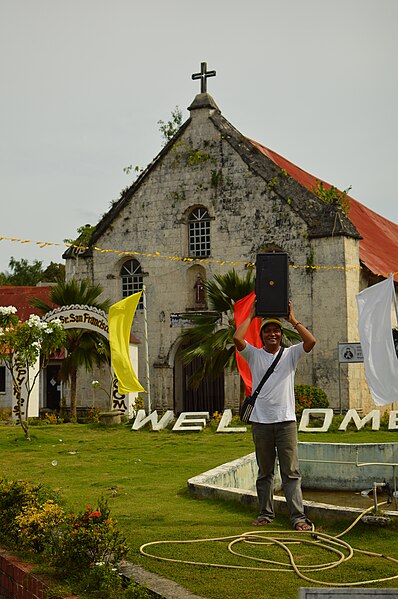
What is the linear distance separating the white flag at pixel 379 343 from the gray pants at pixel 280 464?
4060mm

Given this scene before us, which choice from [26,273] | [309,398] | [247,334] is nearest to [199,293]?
[309,398]

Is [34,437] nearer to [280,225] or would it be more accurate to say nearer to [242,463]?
[242,463]

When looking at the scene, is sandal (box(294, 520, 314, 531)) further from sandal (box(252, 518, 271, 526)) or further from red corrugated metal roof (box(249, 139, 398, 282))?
red corrugated metal roof (box(249, 139, 398, 282))

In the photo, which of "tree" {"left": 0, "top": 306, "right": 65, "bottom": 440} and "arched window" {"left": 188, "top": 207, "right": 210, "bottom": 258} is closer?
"tree" {"left": 0, "top": 306, "right": 65, "bottom": 440}

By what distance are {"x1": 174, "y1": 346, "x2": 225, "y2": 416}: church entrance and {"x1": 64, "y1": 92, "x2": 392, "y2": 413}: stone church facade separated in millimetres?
36

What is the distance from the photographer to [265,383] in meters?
7.77

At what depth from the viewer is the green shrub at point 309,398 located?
22.2 m

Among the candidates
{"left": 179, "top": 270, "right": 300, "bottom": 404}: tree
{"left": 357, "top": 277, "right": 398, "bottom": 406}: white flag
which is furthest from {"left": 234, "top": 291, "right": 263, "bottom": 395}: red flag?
{"left": 357, "top": 277, "right": 398, "bottom": 406}: white flag

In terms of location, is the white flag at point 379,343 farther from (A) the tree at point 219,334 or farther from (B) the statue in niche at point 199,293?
(B) the statue in niche at point 199,293

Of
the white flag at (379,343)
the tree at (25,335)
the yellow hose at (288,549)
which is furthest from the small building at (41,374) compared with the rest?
the yellow hose at (288,549)

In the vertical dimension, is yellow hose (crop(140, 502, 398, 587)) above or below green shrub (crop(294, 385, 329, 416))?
below

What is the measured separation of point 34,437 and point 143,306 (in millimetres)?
8872

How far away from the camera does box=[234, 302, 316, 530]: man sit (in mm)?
7684

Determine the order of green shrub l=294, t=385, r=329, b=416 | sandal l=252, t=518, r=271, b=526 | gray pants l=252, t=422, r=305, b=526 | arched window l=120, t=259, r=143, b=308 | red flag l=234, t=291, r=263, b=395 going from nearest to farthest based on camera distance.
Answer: gray pants l=252, t=422, r=305, b=526, sandal l=252, t=518, r=271, b=526, red flag l=234, t=291, r=263, b=395, green shrub l=294, t=385, r=329, b=416, arched window l=120, t=259, r=143, b=308
